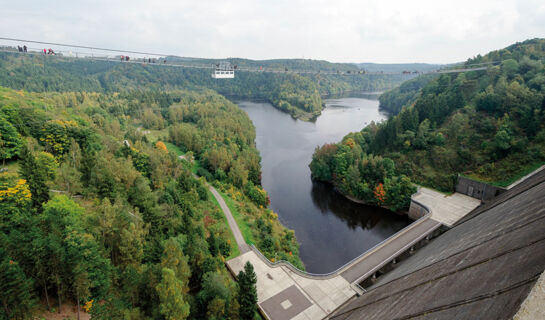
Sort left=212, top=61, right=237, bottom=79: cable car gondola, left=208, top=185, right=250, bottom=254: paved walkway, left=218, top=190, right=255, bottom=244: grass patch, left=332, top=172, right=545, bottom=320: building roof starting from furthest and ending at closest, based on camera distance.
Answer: left=212, top=61, right=237, bottom=79: cable car gondola
left=218, top=190, right=255, bottom=244: grass patch
left=208, top=185, right=250, bottom=254: paved walkway
left=332, top=172, right=545, bottom=320: building roof

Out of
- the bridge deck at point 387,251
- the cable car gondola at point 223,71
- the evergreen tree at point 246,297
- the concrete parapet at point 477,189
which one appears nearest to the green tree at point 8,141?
the evergreen tree at point 246,297

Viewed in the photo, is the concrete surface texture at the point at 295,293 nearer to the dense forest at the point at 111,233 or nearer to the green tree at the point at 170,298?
the dense forest at the point at 111,233

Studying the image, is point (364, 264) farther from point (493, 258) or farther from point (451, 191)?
point (451, 191)

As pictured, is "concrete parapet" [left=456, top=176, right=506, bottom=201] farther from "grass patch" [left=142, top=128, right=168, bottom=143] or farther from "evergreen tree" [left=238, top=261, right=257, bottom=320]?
"grass patch" [left=142, top=128, right=168, bottom=143]

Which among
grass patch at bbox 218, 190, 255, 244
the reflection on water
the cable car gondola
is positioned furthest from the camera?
the cable car gondola

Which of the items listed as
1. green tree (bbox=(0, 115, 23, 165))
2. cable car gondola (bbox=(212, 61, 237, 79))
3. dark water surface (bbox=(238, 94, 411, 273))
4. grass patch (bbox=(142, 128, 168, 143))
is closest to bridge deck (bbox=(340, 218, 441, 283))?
dark water surface (bbox=(238, 94, 411, 273))

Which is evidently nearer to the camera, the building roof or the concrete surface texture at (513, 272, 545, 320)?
the concrete surface texture at (513, 272, 545, 320)

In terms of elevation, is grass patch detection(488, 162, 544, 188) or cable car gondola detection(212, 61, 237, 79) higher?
cable car gondola detection(212, 61, 237, 79)
